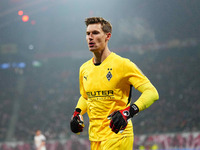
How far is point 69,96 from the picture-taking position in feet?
74.9

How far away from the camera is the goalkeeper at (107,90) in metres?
3.17

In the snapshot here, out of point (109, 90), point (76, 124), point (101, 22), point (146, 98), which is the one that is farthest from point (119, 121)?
point (101, 22)

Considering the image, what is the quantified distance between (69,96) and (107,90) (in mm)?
19714

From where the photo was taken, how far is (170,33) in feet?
83.1

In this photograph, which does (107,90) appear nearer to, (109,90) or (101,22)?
(109,90)

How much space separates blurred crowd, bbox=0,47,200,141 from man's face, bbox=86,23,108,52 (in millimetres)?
13835

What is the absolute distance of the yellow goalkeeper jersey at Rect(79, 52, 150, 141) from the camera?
324cm

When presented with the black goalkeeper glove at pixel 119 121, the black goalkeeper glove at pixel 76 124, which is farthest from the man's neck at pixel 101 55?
the black goalkeeper glove at pixel 119 121

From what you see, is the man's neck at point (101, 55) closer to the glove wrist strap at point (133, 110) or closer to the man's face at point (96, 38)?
the man's face at point (96, 38)

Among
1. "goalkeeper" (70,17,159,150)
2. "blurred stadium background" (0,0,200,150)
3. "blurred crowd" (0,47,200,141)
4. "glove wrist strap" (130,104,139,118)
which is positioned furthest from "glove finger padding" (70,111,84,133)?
"blurred stadium background" (0,0,200,150)

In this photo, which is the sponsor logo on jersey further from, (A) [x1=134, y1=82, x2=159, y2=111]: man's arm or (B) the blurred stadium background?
(B) the blurred stadium background

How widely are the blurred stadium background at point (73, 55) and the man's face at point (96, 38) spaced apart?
15.4m

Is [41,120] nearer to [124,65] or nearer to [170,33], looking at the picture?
[170,33]

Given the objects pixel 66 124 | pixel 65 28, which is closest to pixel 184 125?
pixel 66 124
